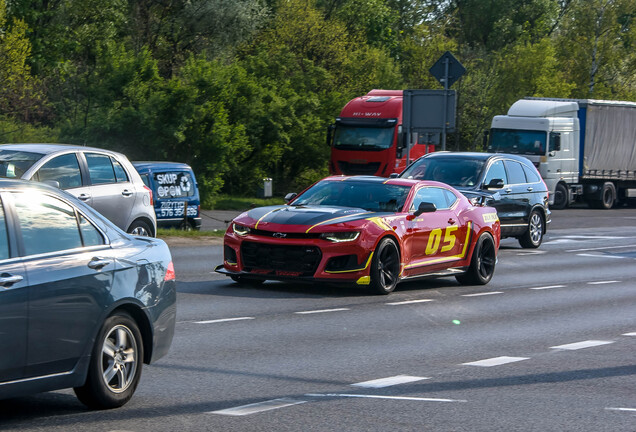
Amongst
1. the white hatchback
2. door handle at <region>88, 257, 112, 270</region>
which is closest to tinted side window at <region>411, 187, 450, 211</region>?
the white hatchback

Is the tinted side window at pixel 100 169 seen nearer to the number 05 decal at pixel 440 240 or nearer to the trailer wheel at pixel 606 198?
the number 05 decal at pixel 440 240

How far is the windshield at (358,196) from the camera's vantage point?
14445mm

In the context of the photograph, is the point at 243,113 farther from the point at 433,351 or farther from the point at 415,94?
the point at 433,351

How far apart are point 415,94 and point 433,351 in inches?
740

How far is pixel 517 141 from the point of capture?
3656cm

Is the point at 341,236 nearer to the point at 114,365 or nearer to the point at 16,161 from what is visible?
the point at 16,161

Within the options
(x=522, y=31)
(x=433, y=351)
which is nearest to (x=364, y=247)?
(x=433, y=351)

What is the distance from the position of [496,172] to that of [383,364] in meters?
13.2

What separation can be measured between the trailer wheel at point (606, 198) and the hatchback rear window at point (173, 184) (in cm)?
2345

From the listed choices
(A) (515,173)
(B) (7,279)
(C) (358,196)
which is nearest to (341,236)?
(C) (358,196)

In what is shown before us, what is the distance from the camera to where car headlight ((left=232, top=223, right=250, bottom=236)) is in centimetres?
1362

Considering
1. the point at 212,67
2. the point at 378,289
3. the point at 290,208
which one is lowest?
the point at 378,289

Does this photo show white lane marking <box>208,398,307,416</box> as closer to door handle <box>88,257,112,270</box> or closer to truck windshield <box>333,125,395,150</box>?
door handle <box>88,257,112,270</box>

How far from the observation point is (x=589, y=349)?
10.2m
